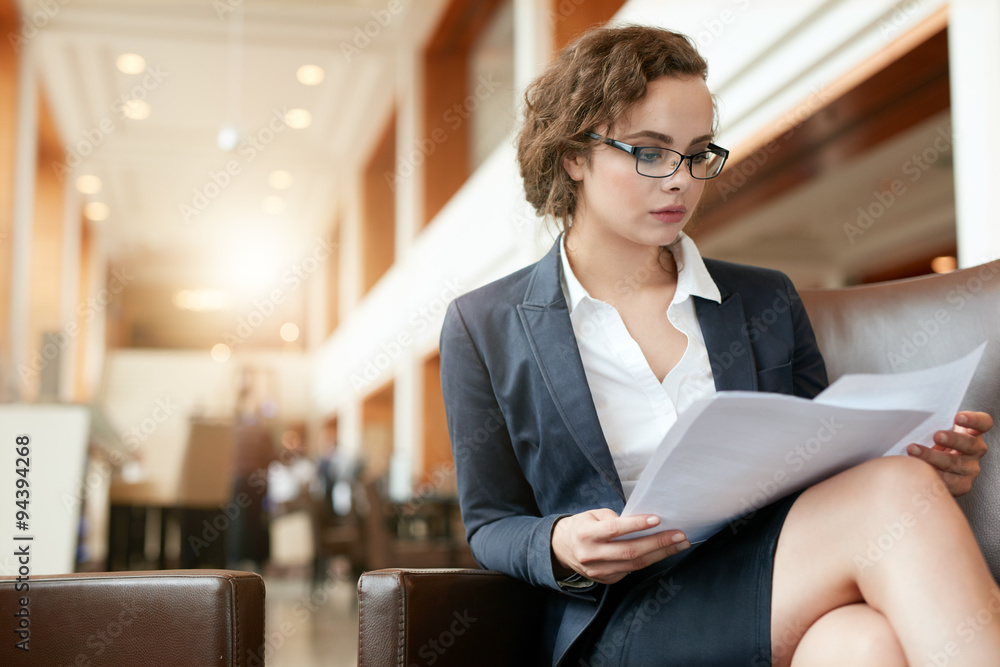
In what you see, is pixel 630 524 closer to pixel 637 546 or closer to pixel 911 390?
pixel 637 546

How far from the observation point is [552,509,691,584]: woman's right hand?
0.92 metres

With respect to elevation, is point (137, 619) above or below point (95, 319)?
below

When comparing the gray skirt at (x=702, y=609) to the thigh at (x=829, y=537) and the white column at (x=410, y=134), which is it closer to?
the thigh at (x=829, y=537)

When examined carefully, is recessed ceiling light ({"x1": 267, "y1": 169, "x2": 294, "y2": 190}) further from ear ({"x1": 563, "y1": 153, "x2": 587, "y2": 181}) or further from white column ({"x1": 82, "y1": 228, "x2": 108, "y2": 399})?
ear ({"x1": 563, "y1": 153, "x2": 587, "y2": 181})

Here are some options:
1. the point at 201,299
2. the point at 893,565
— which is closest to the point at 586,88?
the point at 893,565

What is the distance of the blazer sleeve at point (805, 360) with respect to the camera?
128 cm

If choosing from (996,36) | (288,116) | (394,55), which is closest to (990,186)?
(996,36)

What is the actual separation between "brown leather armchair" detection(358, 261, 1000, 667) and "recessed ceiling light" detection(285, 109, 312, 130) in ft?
A: 28.3

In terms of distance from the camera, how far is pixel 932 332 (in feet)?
4.38

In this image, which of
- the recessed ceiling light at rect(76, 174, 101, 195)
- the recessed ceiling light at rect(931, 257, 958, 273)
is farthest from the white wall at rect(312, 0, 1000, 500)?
the recessed ceiling light at rect(931, 257, 958, 273)

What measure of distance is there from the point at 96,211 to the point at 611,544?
12.6 m

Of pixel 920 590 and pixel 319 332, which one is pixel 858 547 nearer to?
pixel 920 590

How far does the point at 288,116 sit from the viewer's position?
935 cm

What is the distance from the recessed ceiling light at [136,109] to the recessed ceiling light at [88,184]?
194 cm
